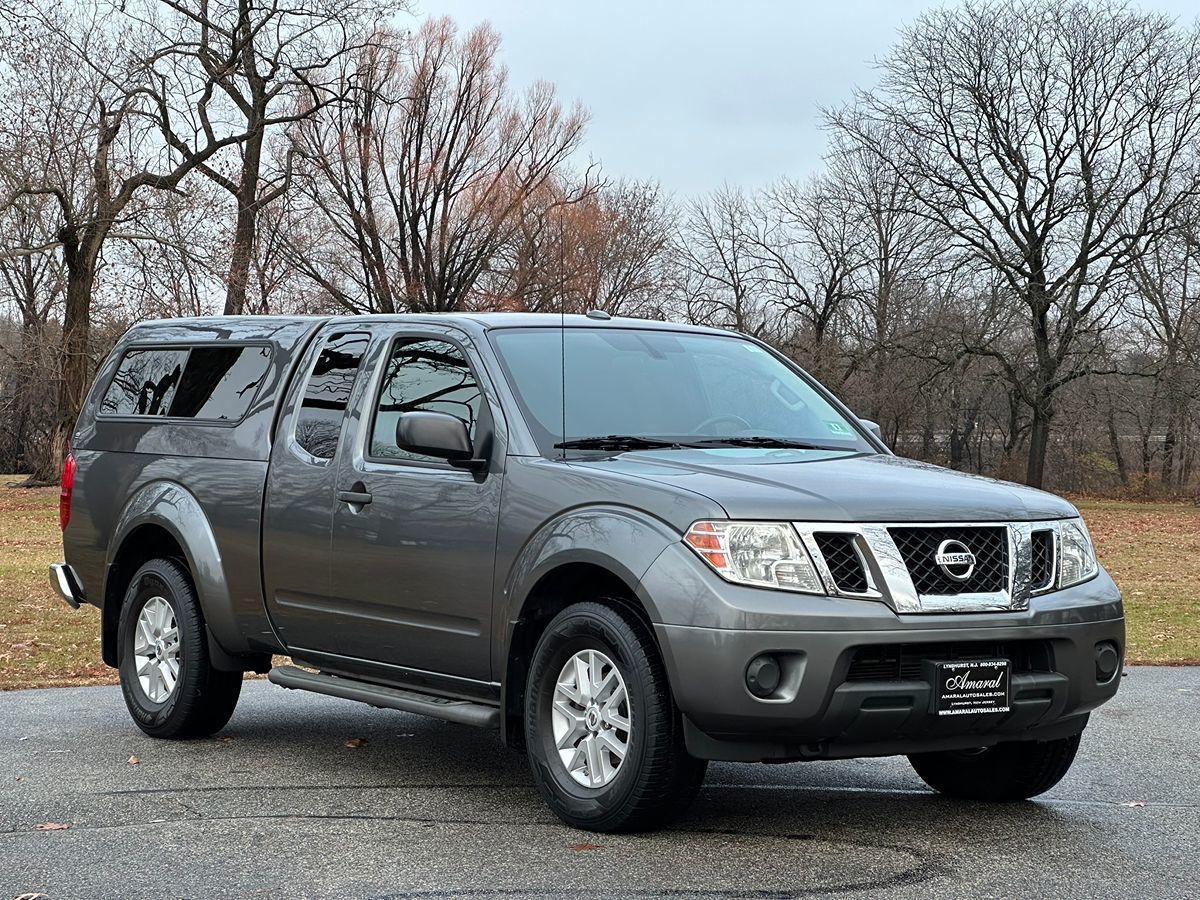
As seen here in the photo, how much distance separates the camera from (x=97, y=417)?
834 cm

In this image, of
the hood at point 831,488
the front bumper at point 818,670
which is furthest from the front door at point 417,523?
the front bumper at point 818,670

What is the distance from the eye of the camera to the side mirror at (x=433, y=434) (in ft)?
19.2

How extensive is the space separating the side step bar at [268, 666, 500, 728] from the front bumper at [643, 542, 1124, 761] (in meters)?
1.03

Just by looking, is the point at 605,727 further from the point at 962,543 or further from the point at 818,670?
the point at 962,543

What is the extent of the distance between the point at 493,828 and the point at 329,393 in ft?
7.45

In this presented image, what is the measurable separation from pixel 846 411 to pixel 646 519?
1.86 metres

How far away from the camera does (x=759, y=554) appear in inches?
201

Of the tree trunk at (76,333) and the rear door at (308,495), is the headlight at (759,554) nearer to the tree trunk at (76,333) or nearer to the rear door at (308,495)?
the rear door at (308,495)

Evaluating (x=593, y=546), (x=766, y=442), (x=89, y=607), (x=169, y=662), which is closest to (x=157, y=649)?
(x=169, y=662)

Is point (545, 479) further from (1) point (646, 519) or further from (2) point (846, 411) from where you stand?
(2) point (846, 411)

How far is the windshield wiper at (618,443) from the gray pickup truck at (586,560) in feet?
0.04

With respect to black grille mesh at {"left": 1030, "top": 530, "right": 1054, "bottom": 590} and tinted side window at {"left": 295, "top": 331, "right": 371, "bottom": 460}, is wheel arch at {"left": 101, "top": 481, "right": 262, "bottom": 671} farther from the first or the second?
black grille mesh at {"left": 1030, "top": 530, "right": 1054, "bottom": 590}

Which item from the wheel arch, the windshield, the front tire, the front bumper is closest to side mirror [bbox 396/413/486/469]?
the windshield

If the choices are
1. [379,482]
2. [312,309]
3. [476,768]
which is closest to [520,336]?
[379,482]
